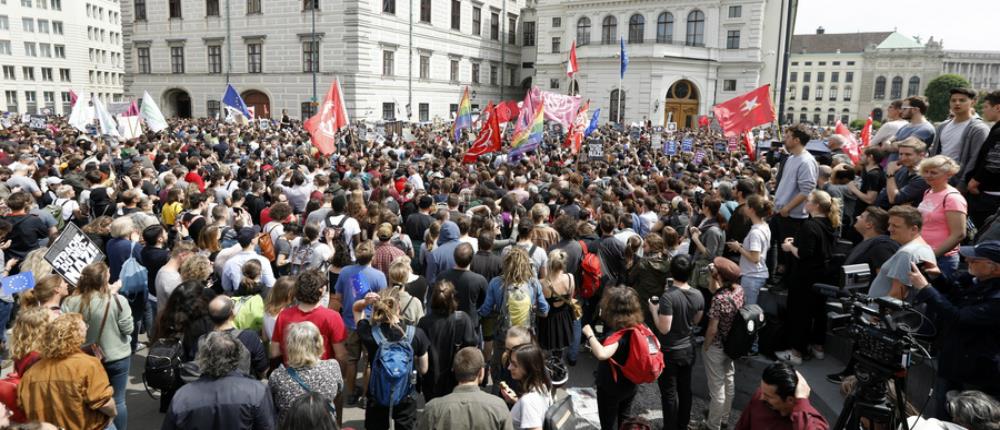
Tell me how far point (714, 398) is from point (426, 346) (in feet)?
8.59

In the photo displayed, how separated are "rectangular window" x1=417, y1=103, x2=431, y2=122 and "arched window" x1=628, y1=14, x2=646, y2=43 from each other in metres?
15.9

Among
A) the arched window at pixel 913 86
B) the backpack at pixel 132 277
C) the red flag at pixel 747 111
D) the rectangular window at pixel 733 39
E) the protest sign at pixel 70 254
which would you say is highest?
the arched window at pixel 913 86

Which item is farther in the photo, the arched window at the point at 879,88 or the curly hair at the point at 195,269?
the arched window at the point at 879,88

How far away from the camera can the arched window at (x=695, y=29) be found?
4341 cm

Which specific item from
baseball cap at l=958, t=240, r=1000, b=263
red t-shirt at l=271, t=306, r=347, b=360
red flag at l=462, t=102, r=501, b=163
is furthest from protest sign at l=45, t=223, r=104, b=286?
red flag at l=462, t=102, r=501, b=163

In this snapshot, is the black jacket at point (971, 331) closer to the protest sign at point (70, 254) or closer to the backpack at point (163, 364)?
the backpack at point (163, 364)

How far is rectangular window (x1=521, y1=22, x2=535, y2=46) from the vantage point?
2058 inches

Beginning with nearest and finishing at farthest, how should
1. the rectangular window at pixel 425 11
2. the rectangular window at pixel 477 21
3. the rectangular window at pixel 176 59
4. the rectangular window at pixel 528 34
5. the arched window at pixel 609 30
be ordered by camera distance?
the rectangular window at pixel 176 59 → the rectangular window at pixel 425 11 → the arched window at pixel 609 30 → the rectangular window at pixel 477 21 → the rectangular window at pixel 528 34

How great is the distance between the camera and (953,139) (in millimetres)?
6859

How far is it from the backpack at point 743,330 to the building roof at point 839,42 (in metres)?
125

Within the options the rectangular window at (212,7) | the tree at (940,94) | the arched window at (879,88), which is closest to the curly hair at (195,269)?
the rectangular window at (212,7)

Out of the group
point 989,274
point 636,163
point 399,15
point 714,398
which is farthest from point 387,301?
point 399,15

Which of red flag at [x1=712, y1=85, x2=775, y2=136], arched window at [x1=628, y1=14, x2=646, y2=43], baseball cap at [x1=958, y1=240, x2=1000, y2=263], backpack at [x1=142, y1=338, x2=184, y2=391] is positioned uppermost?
arched window at [x1=628, y1=14, x2=646, y2=43]

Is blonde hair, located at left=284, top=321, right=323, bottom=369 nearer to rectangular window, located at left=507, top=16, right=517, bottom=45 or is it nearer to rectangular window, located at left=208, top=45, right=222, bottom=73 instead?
rectangular window, located at left=208, top=45, right=222, bottom=73
